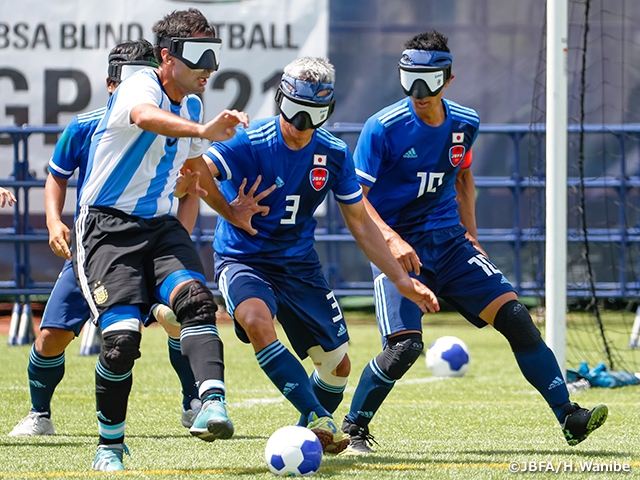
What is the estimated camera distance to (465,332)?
12047 mm

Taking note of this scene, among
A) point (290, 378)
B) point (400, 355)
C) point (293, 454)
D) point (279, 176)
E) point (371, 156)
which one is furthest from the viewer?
point (371, 156)

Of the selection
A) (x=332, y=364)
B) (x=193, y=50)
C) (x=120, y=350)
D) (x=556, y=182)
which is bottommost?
(x=332, y=364)

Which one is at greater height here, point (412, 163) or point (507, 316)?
point (412, 163)

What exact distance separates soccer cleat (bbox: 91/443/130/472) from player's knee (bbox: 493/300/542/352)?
6.71 feet

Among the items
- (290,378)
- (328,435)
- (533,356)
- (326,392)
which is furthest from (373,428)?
(328,435)

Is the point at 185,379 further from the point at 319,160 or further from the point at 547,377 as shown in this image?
the point at 547,377

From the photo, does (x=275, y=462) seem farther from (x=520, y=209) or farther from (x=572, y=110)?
(x=572, y=110)

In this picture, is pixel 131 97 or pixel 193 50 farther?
pixel 193 50

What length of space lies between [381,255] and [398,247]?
179 millimetres

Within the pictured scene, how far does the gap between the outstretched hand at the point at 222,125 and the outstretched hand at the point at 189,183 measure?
36.6 inches

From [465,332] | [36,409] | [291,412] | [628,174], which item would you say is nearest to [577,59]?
[628,174]

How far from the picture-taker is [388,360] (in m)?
5.59

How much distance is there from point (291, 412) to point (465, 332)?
17.7 feet

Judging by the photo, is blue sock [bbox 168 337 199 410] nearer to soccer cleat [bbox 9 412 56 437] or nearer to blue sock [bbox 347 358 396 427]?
soccer cleat [bbox 9 412 56 437]
